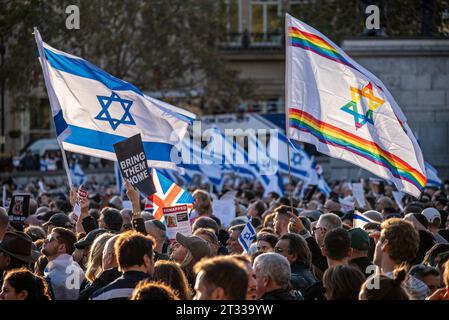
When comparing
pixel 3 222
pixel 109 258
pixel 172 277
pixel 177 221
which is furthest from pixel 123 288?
pixel 177 221

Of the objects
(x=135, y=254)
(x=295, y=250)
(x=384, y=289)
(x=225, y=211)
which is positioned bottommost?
(x=225, y=211)

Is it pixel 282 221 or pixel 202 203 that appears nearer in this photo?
pixel 282 221

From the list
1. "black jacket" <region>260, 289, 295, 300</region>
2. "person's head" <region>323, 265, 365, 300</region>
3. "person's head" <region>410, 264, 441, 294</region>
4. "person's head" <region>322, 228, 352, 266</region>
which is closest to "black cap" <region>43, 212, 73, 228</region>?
"person's head" <region>322, 228, 352, 266</region>

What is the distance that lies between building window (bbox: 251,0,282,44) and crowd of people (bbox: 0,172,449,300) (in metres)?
46.2

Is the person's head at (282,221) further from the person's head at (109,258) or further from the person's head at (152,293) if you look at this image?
the person's head at (152,293)

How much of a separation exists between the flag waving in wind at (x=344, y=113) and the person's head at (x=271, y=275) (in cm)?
320

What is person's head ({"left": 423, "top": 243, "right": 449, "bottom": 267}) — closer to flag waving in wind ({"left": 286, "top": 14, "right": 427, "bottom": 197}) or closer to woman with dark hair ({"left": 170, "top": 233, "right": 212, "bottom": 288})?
flag waving in wind ({"left": 286, "top": 14, "right": 427, "bottom": 197})

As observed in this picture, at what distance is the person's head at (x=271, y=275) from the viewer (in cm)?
711

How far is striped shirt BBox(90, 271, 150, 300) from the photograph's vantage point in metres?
6.59

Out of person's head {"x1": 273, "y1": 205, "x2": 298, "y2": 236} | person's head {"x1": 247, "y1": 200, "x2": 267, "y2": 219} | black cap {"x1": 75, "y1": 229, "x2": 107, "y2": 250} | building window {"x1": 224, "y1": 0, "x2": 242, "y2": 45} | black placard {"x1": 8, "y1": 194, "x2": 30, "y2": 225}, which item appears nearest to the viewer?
black cap {"x1": 75, "y1": 229, "x2": 107, "y2": 250}

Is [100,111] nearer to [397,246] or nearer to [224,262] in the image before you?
[397,246]

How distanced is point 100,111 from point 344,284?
5.80 meters

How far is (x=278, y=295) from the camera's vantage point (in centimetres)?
706
